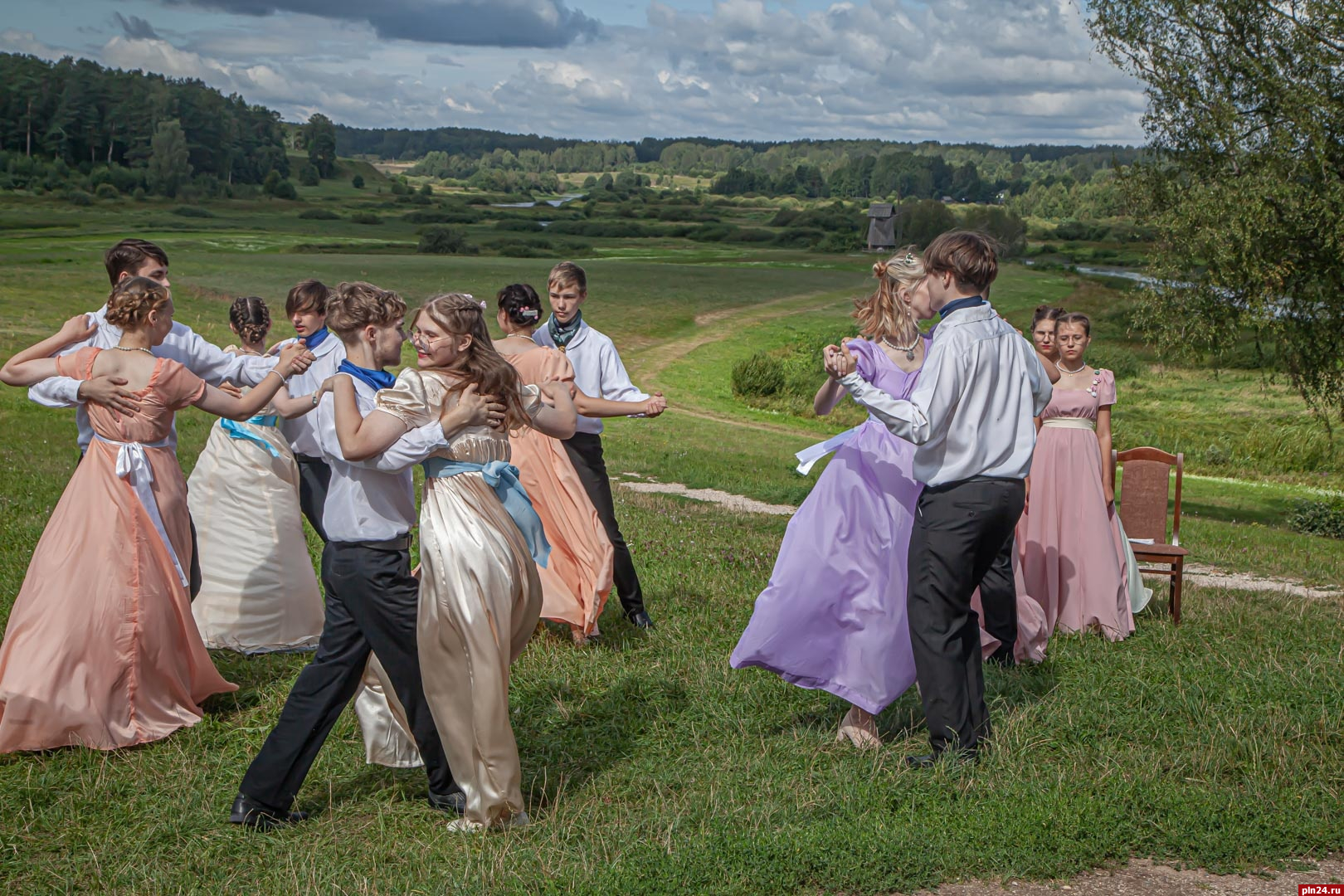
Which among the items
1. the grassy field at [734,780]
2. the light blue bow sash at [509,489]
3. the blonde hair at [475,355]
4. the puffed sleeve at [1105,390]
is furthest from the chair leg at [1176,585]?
the blonde hair at [475,355]

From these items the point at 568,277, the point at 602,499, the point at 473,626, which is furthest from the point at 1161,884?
the point at 568,277

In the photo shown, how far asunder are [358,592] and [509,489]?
0.75 meters

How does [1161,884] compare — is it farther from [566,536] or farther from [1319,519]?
[1319,519]

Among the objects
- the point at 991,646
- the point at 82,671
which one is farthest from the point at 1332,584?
the point at 82,671

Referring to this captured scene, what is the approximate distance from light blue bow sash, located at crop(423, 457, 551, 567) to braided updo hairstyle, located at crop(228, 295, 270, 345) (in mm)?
3399

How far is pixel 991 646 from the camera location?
719cm

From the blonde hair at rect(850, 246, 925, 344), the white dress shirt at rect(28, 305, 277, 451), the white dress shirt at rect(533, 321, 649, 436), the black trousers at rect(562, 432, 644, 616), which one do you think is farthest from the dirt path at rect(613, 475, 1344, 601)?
the white dress shirt at rect(28, 305, 277, 451)

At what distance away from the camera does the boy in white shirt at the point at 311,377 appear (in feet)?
24.7

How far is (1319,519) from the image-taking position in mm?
20422

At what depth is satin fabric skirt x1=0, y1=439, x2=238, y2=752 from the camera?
5.86 meters

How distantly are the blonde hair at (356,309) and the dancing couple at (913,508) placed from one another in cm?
196

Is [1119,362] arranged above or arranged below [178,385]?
below

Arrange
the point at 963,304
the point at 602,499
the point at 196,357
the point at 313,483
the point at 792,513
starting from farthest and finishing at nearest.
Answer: the point at 792,513 < the point at 602,499 < the point at 313,483 < the point at 196,357 < the point at 963,304

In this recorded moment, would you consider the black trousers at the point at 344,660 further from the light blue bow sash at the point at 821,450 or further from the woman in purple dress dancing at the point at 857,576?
the light blue bow sash at the point at 821,450
